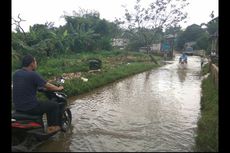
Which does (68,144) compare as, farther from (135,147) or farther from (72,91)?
(72,91)

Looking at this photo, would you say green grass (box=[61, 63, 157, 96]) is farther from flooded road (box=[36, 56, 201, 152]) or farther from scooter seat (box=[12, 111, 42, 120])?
scooter seat (box=[12, 111, 42, 120])

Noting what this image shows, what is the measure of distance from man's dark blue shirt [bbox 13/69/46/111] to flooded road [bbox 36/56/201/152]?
3.14 ft

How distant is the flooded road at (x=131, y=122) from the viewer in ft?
18.9

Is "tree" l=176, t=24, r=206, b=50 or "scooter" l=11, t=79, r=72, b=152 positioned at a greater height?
"tree" l=176, t=24, r=206, b=50

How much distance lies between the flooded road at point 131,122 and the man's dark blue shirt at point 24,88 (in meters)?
0.96

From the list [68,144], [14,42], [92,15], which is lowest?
[68,144]

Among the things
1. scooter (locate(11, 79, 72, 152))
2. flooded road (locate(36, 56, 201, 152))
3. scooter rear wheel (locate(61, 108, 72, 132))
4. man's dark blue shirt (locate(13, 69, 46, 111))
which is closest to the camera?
scooter (locate(11, 79, 72, 152))

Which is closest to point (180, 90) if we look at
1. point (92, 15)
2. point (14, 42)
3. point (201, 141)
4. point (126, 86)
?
point (126, 86)

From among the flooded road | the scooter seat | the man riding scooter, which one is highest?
the man riding scooter

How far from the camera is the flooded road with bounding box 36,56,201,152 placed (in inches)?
227

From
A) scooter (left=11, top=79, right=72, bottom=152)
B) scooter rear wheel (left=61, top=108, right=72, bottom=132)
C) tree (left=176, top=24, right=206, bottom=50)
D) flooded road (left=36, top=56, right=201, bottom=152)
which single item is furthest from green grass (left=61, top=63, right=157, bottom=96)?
tree (left=176, top=24, right=206, bottom=50)

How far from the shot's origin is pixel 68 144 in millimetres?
5859
